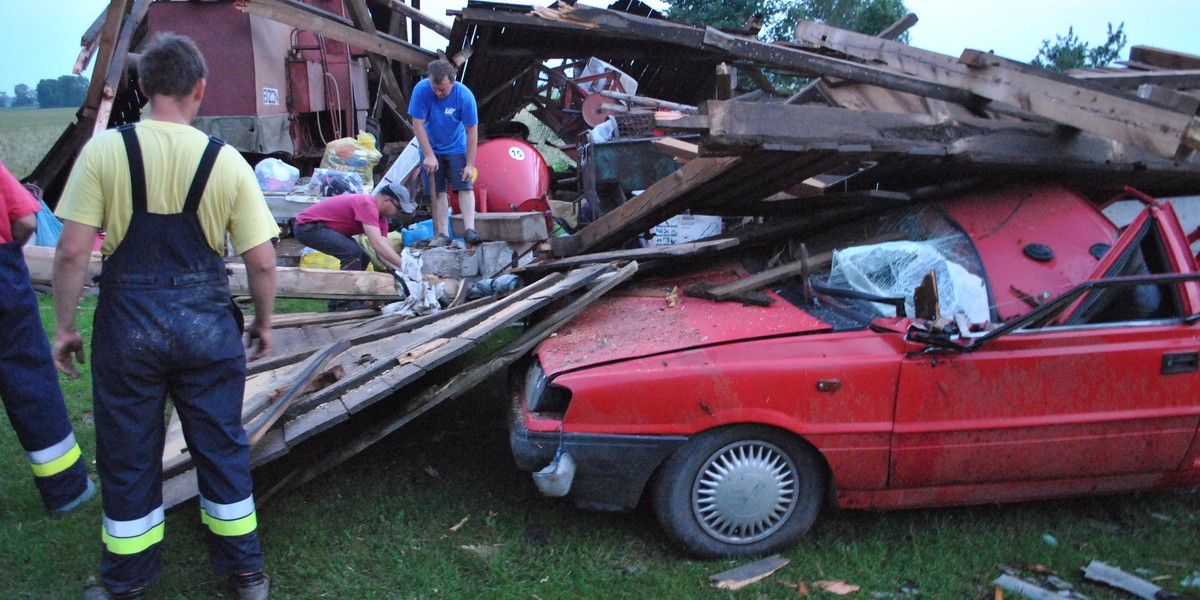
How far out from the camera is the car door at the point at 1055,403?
3320mm

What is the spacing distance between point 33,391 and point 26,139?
20.7 metres

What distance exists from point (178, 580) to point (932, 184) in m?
4.04

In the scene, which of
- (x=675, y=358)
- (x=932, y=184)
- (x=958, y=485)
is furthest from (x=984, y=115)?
(x=675, y=358)

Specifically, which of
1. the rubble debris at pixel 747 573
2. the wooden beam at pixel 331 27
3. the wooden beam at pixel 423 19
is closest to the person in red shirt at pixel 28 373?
the rubble debris at pixel 747 573

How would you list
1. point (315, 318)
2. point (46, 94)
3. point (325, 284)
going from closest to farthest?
point (315, 318), point (325, 284), point (46, 94)

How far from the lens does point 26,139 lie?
20.2 m

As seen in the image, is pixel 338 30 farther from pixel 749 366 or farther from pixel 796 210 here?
pixel 749 366

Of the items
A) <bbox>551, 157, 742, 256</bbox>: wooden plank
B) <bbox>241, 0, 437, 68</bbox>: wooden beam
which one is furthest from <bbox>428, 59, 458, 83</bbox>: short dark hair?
<bbox>241, 0, 437, 68</bbox>: wooden beam

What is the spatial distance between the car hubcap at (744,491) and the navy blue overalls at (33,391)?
2.69 meters

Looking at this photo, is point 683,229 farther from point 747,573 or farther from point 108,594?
point 108,594

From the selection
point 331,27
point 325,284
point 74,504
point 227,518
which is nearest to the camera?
point 227,518

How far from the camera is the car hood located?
11.2 ft

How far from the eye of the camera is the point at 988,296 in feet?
11.8

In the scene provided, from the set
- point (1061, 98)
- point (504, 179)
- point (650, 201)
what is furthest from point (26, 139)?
point (1061, 98)
